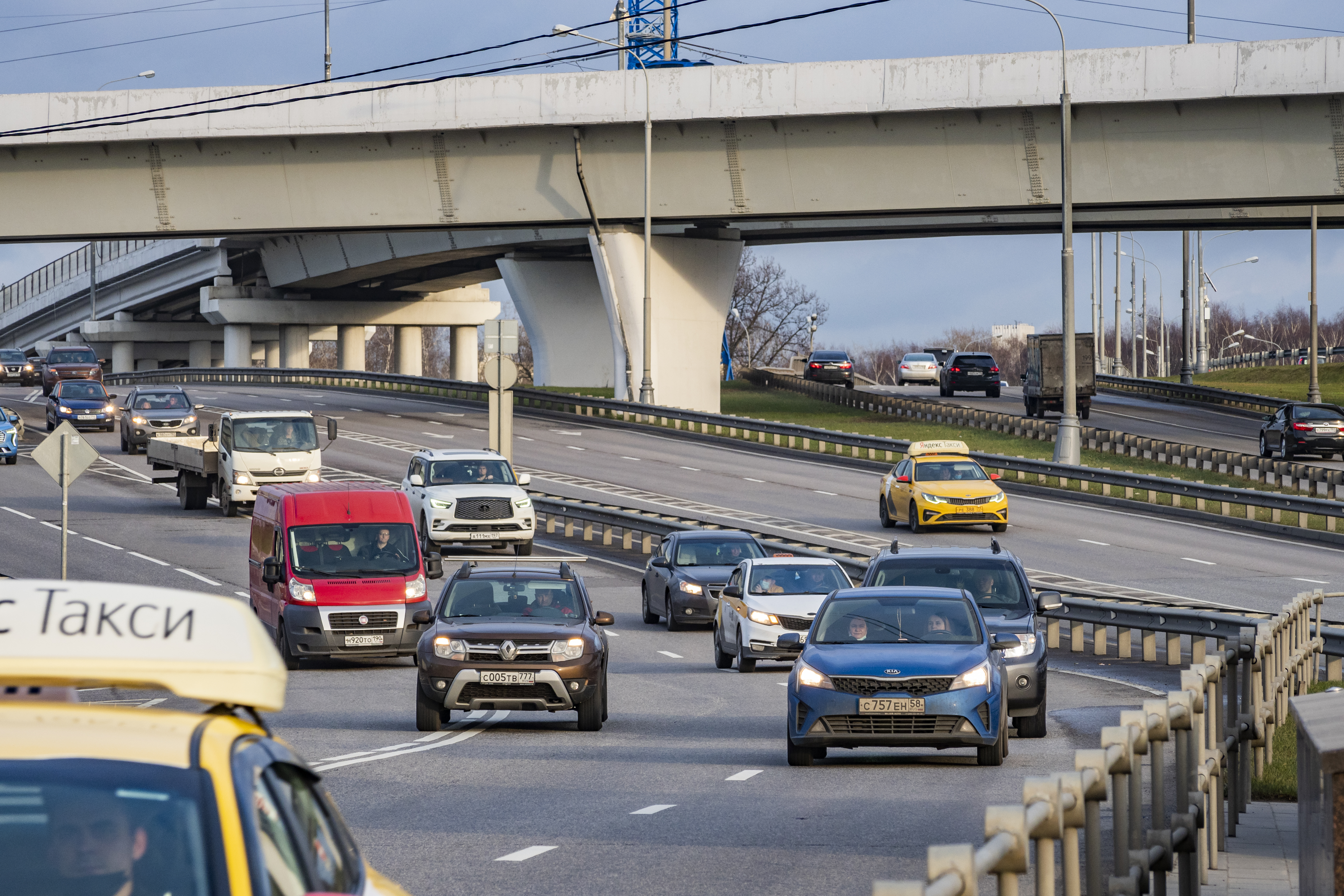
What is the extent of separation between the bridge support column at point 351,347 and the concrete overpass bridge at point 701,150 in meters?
50.7

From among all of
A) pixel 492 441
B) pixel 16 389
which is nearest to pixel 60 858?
pixel 492 441

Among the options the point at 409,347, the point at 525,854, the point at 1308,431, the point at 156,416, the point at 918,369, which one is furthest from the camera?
the point at 409,347

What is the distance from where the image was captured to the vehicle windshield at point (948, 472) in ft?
122

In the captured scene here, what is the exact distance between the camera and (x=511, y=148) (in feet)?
174

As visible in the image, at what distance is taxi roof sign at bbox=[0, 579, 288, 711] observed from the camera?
170 inches

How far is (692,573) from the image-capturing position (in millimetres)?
27547

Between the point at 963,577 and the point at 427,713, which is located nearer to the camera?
the point at 427,713

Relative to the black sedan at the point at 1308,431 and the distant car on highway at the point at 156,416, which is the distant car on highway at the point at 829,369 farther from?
the distant car on highway at the point at 156,416

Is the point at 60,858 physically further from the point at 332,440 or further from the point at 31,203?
the point at 31,203

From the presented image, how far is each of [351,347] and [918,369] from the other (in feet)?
113

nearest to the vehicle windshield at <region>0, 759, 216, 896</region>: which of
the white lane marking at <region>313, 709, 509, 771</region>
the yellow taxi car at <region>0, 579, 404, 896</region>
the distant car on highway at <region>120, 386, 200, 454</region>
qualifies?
the yellow taxi car at <region>0, 579, 404, 896</region>

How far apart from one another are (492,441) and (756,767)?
24131 mm

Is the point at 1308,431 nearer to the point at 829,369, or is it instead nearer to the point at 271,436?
the point at 271,436

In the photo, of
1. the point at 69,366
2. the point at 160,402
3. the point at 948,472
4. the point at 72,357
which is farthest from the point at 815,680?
the point at 72,357
